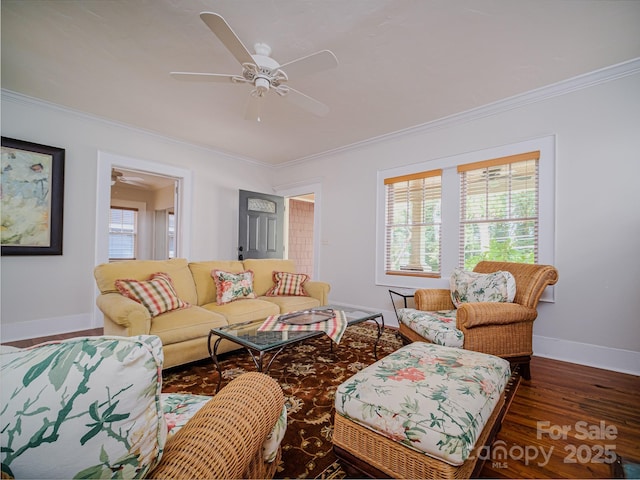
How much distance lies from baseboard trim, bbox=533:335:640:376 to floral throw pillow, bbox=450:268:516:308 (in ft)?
2.89

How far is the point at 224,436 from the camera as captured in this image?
76cm

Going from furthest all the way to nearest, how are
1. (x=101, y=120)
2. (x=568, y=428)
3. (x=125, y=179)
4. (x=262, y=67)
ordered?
(x=125, y=179) < (x=101, y=120) < (x=262, y=67) < (x=568, y=428)

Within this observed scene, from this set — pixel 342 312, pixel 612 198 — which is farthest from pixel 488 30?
pixel 342 312

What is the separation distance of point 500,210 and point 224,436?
3.54 metres

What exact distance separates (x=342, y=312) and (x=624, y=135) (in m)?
3.02

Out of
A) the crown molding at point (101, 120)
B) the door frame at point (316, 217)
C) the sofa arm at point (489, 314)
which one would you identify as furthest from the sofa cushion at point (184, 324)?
the crown molding at point (101, 120)

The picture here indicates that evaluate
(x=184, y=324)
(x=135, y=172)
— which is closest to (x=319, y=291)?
(x=184, y=324)

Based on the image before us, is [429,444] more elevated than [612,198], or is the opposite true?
[612,198]

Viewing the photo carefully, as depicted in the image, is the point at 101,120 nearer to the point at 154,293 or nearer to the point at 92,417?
the point at 154,293

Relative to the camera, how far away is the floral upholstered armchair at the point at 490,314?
2283 millimetres

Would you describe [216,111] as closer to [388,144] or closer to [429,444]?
[388,144]

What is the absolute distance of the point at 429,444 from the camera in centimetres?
111

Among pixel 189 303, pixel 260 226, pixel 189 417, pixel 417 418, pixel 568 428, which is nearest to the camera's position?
pixel 189 417

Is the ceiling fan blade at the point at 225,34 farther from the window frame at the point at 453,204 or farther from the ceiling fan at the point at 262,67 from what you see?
the window frame at the point at 453,204
